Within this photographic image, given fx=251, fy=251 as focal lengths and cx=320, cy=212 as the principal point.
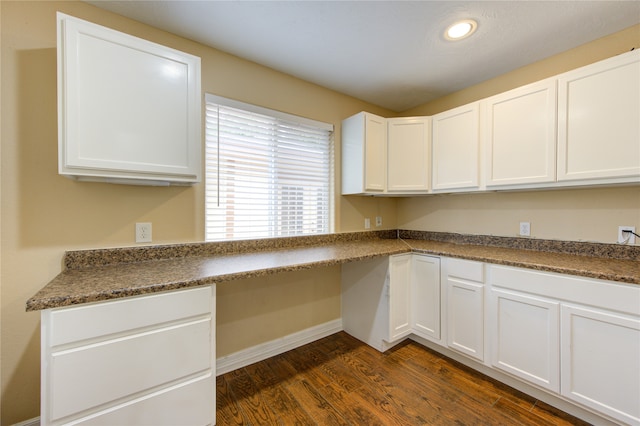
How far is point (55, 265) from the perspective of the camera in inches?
53.9

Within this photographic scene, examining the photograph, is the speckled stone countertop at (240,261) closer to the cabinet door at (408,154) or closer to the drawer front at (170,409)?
the drawer front at (170,409)

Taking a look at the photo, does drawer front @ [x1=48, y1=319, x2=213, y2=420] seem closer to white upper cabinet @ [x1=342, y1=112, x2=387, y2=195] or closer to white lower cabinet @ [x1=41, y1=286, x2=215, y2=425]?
white lower cabinet @ [x1=41, y1=286, x2=215, y2=425]

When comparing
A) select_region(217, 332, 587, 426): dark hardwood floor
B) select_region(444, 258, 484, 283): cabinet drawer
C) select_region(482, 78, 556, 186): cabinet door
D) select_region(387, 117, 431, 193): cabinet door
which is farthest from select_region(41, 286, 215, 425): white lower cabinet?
select_region(482, 78, 556, 186): cabinet door

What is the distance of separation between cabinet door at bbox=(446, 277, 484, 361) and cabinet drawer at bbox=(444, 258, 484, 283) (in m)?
0.04

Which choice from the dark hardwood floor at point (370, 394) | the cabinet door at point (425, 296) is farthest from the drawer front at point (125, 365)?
the cabinet door at point (425, 296)

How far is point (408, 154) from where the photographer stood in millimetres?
2471

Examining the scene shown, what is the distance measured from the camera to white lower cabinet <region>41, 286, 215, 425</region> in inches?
38.5

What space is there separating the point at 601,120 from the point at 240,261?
7.82ft

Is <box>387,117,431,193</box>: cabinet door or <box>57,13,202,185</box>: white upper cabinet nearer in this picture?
<box>57,13,202,185</box>: white upper cabinet

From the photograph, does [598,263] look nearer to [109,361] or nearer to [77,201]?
[109,361]

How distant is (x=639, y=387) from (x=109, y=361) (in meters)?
2.48

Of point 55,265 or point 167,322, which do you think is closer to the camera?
point 167,322

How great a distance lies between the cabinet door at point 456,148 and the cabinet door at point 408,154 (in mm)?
80

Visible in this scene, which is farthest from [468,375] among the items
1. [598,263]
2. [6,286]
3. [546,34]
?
[6,286]
